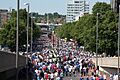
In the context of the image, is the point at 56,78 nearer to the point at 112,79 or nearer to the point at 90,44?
the point at 112,79

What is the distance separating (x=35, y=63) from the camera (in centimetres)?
5694

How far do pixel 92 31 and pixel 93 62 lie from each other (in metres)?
9.03

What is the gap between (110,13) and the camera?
75688mm

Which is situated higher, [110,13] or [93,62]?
[110,13]

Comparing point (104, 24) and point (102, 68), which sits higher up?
point (104, 24)

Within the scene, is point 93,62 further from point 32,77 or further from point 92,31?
point 32,77

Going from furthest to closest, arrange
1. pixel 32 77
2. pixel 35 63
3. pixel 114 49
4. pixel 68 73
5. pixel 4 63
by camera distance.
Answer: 1. pixel 114 49
2. pixel 35 63
3. pixel 68 73
4. pixel 32 77
5. pixel 4 63

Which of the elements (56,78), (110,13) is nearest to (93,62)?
(110,13)

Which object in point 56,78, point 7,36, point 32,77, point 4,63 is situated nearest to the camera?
point 4,63

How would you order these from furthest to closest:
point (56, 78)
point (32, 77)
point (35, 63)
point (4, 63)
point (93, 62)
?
point (93, 62) → point (35, 63) → point (32, 77) → point (56, 78) → point (4, 63)

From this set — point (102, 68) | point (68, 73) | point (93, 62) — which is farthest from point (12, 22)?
point (68, 73)

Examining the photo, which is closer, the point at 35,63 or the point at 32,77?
the point at 32,77

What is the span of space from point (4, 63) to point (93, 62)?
33819 millimetres

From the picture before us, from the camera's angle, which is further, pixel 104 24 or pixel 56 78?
pixel 104 24
